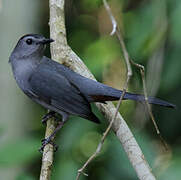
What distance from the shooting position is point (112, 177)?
11.5 ft

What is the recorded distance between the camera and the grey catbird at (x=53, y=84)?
3598 millimetres

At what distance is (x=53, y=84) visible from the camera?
3.72 metres

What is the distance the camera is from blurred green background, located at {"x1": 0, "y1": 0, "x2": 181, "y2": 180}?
331 cm

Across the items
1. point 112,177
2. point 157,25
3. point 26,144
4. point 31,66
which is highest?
point 157,25

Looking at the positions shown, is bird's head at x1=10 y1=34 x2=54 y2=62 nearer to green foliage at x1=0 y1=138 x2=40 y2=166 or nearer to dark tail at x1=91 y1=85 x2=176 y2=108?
dark tail at x1=91 y1=85 x2=176 y2=108

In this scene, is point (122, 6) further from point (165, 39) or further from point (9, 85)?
point (9, 85)

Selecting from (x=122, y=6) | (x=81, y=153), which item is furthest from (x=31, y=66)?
(x=122, y=6)

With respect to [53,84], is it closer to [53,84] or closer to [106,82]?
[53,84]

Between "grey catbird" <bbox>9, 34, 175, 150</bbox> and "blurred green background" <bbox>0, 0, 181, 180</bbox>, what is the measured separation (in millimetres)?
288

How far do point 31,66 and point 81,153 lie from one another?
3.14 feet

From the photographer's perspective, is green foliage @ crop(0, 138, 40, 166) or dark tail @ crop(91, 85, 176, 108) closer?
green foliage @ crop(0, 138, 40, 166)

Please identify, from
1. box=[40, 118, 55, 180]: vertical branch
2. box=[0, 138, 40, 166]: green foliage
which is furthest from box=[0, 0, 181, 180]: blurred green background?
box=[40, 118, 55, 180]: vertical branch

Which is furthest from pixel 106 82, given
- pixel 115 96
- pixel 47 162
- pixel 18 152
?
pixel 47 162

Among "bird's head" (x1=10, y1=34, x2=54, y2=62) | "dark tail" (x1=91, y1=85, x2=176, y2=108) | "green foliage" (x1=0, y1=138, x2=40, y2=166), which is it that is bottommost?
"green foliage" (x1=0, y1=138, x2=40, y2=166)
